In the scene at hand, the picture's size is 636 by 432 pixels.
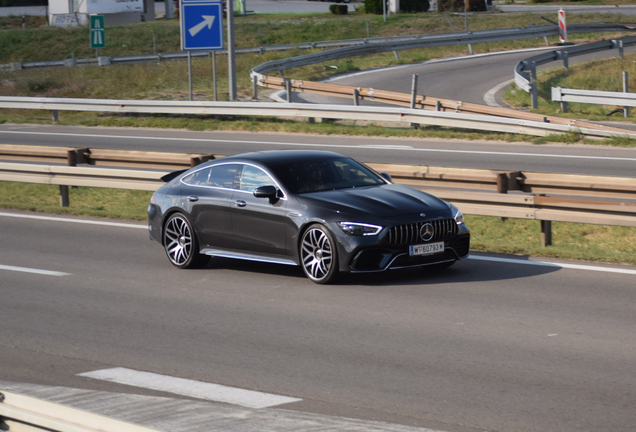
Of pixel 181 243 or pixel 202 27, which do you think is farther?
pixel 202 27

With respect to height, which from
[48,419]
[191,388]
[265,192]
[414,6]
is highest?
[414,6]

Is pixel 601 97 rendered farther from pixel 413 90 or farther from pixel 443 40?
pixel 443 40

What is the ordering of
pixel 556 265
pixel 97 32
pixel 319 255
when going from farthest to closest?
pixel 97 32, pixel 556 265, pixel 319 255

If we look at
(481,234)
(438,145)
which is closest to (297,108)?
(438,145)

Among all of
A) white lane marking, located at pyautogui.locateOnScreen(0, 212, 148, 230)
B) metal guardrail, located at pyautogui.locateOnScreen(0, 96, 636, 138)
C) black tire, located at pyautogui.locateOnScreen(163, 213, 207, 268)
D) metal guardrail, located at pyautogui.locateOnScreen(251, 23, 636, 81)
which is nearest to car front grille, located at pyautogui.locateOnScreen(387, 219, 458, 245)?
black tire, located at pyautogui.locateOnScreen(163, 213, 207, 268)

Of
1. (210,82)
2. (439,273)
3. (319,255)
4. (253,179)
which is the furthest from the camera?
(210,82)

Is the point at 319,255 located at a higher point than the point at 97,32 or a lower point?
lower

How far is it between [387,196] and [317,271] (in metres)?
1.13

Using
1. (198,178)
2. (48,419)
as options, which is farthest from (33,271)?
(48,419)

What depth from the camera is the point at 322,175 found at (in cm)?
1060

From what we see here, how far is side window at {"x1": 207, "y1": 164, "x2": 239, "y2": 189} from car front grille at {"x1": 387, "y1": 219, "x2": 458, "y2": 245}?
2.34 meters

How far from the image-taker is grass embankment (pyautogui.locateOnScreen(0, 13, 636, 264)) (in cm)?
1391

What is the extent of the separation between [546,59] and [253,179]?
26.7 m

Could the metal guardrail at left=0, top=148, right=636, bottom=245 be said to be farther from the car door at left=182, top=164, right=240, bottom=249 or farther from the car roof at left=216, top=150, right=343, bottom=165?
the car door at left=182, top=164, right=240, bottom=249
